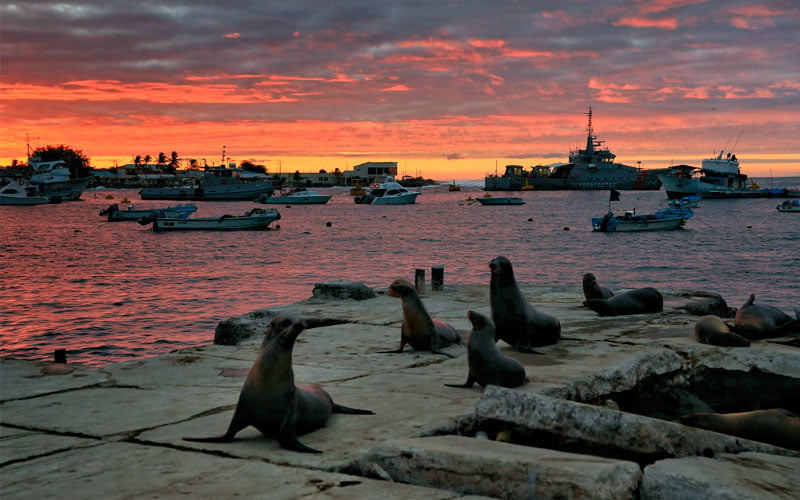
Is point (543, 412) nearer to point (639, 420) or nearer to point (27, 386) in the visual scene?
point (639, 420)

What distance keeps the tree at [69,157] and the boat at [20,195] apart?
170 feet

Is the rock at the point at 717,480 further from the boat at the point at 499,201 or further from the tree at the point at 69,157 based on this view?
the tree at the point at 69,157

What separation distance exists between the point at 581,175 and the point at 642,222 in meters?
118

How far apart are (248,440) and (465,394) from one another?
2.05 meters

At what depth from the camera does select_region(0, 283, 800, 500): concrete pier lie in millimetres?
4176

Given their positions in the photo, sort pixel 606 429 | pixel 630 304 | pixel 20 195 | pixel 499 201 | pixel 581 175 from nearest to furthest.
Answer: pixel 606 429
pixel 630 304
pixel 20 195
pixel 499 201
pixel 581 175

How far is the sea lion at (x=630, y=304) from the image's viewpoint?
11.4 m

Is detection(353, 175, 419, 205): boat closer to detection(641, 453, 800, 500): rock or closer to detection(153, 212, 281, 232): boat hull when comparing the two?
detection(153, 212, 281, 232): boat hull

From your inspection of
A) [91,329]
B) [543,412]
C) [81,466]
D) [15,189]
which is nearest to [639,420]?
[543,412]

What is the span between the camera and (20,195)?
117750mm

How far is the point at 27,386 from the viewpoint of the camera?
7.23 metres

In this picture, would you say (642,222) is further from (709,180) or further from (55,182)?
(55,182)

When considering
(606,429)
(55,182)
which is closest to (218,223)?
(606,429)

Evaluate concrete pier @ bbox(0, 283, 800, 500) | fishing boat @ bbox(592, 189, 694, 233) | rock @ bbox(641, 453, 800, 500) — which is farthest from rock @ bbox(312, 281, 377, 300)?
fishing boat @ bbox(592, 189, 694, 233)
